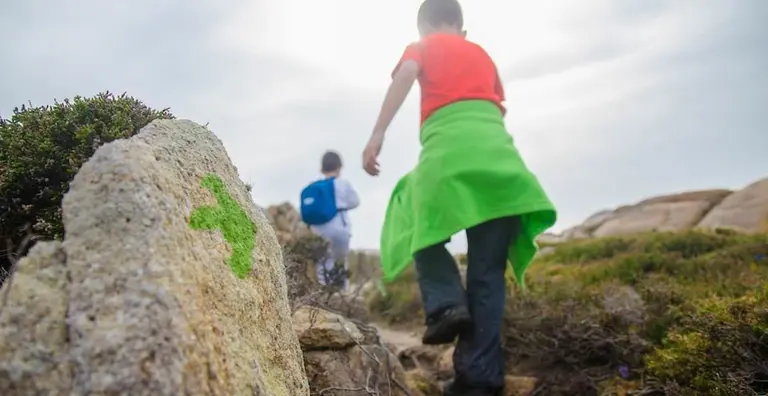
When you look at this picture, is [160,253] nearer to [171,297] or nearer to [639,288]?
[171,297]

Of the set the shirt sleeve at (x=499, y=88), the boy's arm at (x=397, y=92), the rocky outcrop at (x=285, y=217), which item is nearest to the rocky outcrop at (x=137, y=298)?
the boy's arm at (x=397, y=92)

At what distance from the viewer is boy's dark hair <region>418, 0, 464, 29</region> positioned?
14.6 feet

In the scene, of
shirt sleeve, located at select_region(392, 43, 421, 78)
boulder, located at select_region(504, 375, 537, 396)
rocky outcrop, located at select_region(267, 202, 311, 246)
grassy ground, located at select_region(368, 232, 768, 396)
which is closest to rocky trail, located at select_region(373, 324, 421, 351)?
grassy ground, located at select_region(368, 232, 768, 396)

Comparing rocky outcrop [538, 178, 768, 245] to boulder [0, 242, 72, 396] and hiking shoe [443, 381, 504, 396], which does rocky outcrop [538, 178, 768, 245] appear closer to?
hiking shoe [443, 381, 504, 396]

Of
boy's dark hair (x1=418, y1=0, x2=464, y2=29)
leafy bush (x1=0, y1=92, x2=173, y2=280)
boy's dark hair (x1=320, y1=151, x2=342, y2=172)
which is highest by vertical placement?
boy's dark hair (x1=418, y1=0, x2=464, y2=29)

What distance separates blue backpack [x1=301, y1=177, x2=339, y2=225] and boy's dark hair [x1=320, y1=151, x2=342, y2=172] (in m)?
0.24

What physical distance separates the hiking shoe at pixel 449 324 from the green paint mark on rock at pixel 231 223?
1.77m

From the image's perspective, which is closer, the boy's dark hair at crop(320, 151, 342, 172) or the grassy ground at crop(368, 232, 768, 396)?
the grassy ground at crop(368, 232, 768, 396)

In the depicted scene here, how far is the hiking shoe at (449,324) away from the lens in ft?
12.1

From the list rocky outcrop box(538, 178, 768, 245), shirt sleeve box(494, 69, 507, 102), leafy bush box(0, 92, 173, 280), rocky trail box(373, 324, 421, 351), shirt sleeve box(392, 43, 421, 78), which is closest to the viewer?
leafy bush box(0, 92, 173, 280)

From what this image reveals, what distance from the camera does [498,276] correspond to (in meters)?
3.93

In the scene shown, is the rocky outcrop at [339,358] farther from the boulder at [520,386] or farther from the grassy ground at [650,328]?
the grassy ground at [650,328]

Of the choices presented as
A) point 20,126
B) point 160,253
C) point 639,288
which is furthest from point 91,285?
point 639,288

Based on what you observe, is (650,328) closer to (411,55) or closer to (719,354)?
(719,354)
